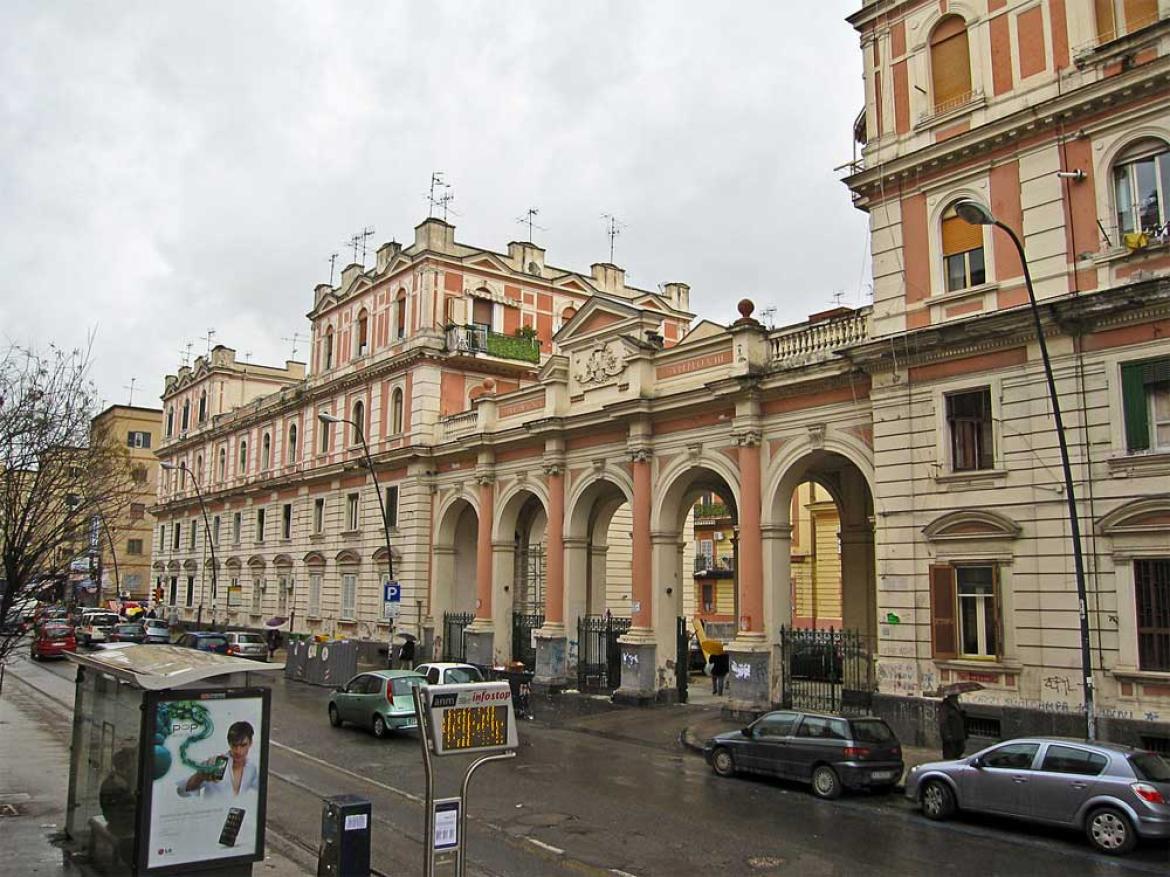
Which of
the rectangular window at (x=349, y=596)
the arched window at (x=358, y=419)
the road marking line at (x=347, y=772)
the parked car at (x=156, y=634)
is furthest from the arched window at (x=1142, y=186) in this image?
the parked car at (x=156, y=634)

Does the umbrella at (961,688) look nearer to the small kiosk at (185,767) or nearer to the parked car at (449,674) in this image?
the parked car at (449,674)

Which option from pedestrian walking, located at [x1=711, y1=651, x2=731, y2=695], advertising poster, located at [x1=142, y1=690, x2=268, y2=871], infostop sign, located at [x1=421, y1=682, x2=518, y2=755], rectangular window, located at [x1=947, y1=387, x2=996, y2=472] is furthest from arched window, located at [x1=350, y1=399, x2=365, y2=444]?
infostop sign, located at [x1=421, y1=682, x2=518, y2=755]

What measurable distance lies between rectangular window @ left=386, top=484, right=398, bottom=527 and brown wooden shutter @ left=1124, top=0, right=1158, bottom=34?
2964 cm

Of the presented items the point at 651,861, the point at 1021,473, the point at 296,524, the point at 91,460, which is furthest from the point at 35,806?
the point at 296,524

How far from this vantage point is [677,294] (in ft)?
156

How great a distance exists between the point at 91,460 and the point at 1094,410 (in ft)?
59.6

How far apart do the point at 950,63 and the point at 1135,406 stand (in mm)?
8639

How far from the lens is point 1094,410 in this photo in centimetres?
1777

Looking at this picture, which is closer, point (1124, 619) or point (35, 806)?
point (35, 806)

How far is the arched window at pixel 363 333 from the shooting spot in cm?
4372

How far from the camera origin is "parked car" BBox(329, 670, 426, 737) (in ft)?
72.7

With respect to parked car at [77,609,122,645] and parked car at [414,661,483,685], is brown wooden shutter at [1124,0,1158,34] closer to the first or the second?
parked car at [414,661,483,685]

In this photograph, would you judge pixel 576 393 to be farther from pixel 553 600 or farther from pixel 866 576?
pixel 866 576

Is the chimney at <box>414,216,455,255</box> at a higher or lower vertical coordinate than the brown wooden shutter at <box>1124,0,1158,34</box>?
higher
